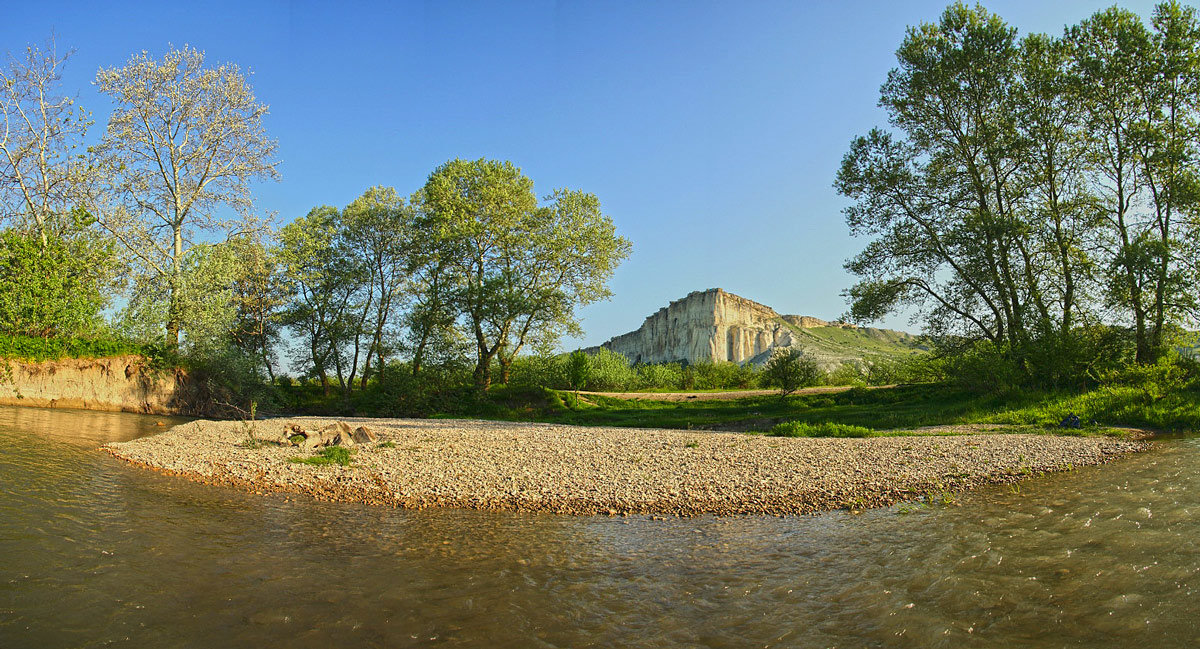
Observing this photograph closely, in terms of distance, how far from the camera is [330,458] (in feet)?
40.9

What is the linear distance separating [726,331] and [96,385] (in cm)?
10018

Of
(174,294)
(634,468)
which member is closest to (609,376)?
(174,294)

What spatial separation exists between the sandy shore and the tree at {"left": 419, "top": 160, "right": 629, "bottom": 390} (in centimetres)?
1955

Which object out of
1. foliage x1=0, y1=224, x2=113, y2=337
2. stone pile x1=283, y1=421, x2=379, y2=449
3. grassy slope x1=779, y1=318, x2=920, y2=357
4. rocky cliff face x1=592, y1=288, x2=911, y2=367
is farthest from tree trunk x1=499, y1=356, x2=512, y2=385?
rocky cliff face x1=592, y1=288, x2=911, y2=367

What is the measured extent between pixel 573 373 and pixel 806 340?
271ft

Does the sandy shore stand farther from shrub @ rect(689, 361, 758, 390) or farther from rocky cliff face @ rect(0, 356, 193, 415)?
shrub @ rect(689, 361, 758, 390)

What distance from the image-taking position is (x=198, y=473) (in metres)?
11.6

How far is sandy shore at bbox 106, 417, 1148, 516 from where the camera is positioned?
941cm

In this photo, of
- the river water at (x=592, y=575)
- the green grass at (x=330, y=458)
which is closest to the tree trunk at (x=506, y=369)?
the green grass at (x=330, y=458)

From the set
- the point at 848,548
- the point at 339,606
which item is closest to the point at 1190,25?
the point at 848,548

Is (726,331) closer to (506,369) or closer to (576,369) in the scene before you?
(576,369)

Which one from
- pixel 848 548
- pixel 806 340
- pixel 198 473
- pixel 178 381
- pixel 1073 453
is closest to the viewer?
pixel 848 548

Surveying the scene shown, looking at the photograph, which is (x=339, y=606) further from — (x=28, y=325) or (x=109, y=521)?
(x=28, y=325)

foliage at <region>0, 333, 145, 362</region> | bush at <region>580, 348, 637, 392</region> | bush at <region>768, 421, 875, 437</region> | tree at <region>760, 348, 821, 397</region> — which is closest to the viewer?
bush at <region>768, 421, 875, 437</region>
